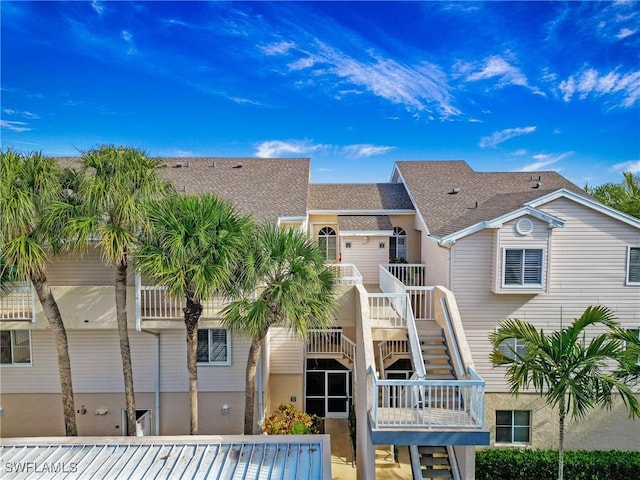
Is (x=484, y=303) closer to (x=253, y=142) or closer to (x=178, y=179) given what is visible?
(x=178, y=179)

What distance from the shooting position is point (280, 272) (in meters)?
8.01

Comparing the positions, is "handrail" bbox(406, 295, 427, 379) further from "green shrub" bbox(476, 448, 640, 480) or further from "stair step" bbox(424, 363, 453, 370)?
"green shrub" bbox(476, 448, 640, 480)

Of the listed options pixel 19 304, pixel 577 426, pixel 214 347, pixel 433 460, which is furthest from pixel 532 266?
pixel 19 304

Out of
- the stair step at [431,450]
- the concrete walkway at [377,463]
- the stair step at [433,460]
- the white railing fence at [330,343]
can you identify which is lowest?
the concrete walkway at [377,463]

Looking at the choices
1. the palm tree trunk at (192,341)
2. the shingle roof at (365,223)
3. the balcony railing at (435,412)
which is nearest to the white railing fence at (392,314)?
the balcony railing at (435,412)

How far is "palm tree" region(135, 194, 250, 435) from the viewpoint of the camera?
7.25 metres

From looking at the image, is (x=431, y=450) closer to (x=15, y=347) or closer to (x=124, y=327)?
(x=124, y=327)

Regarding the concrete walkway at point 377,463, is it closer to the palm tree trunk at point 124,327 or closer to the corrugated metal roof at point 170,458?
the corrugated metal roof at point 170,458

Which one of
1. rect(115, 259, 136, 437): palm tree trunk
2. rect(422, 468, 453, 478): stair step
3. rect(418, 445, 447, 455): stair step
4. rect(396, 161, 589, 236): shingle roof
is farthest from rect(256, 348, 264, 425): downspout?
rect(396, 161, 589, 236): shingle roof

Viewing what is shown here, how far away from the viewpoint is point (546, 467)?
9883 millimetres

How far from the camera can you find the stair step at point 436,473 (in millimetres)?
7924

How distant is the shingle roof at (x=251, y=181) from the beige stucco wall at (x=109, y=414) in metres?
6.59

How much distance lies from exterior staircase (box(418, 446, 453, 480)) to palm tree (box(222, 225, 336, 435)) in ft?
14.2

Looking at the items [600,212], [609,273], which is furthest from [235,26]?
[609,273]
